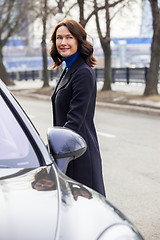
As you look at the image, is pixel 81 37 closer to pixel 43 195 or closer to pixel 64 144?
pixel 64 144

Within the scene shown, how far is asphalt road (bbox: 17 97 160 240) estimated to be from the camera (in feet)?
17.8

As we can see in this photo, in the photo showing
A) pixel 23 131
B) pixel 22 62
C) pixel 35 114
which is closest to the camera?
pixel 23 131

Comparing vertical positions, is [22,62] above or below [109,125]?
below

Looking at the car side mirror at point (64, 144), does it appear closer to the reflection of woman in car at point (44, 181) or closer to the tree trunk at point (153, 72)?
the reflection of woman in car at point (44, 181)

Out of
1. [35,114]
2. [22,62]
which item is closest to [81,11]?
[35,114]

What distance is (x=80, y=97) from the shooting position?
3639mm

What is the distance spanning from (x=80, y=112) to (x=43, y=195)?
1549mm

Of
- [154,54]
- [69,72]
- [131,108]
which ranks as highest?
[69,72]

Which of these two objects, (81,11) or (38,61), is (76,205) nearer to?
(81,11)

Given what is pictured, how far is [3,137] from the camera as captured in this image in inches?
110

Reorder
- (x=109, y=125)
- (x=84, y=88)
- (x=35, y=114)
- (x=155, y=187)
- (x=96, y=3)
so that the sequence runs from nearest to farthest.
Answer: (x=84, y=88)
(x=155, y=187)
(x=109, y=125)
(x=35, y=114)
(x=96, y=3)

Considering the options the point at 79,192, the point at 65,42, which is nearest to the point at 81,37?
the point at 65,42

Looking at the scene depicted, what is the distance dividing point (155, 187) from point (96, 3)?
54.2 ft

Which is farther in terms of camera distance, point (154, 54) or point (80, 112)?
point (154, 54)
